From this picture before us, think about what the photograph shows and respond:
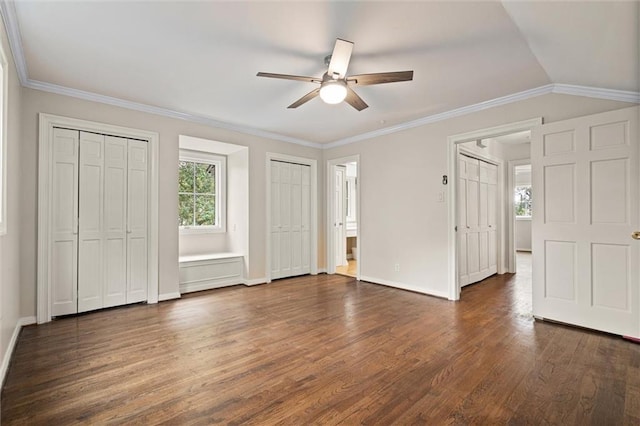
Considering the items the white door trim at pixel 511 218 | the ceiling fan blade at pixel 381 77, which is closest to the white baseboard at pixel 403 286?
the white door trim at pixel 511 218

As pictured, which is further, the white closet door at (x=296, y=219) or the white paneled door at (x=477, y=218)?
the white closet door at (x=296, y=219)

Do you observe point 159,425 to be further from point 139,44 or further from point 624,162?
point 624,162

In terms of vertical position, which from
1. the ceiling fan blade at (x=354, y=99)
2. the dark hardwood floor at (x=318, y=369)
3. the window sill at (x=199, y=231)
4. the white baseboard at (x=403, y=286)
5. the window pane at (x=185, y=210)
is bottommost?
the dark hardwood floor at (x=318, y=369)

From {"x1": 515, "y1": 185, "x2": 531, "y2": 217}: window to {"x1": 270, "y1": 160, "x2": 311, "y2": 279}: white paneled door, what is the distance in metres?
7.69

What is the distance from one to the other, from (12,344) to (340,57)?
3.63m

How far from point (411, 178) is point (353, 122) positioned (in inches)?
48.2

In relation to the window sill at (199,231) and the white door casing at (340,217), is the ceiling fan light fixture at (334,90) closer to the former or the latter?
the window sill at (199,231)

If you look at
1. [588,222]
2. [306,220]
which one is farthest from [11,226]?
[588,222]

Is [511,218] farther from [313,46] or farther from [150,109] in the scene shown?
[150,109]

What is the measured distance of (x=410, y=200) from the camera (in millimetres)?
4738

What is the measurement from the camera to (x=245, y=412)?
1.83 metres

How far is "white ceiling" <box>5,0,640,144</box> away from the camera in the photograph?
6.98 ft

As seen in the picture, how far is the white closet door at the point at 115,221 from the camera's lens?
3.75 m

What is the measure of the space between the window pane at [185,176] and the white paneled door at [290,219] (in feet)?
4.70
